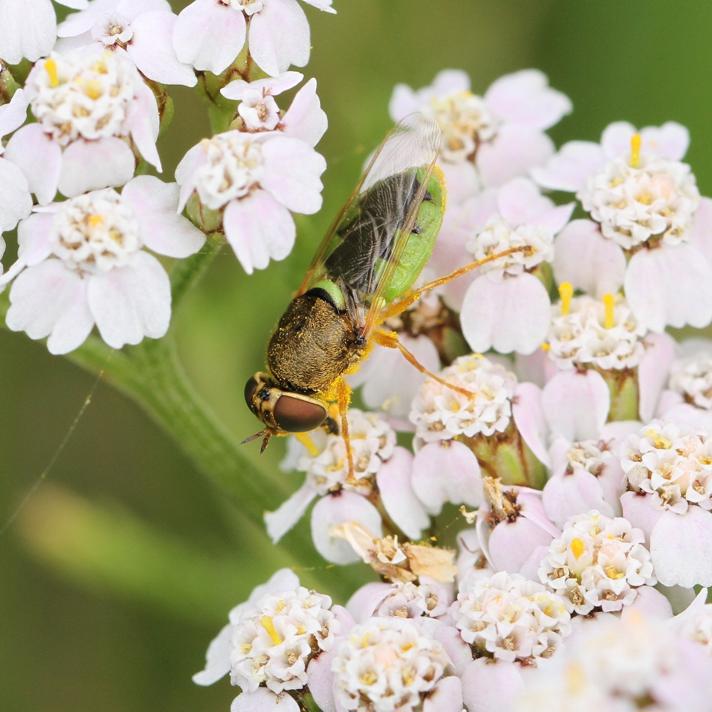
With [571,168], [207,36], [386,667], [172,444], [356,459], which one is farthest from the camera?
[172,444]

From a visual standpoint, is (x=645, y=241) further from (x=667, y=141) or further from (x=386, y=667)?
(x=386, y=667)

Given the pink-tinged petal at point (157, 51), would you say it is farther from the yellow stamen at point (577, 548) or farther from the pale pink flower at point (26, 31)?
the yellow stamen at point (577, 548)

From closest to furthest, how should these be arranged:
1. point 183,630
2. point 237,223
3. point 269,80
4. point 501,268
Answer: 1. point 237,223
2. point 269,80
3. point 501,268
4. point 183,630

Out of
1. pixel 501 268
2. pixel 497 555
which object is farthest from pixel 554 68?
pixel 497 555

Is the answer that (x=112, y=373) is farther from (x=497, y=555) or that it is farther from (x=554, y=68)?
(x=554, y=68)

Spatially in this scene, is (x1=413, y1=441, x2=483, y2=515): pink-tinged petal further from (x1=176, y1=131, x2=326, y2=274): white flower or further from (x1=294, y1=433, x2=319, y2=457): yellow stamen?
(x1=176, y1=131, x2=326, y2=274): white flower

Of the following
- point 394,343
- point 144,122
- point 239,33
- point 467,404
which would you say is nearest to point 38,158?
point 144,122
